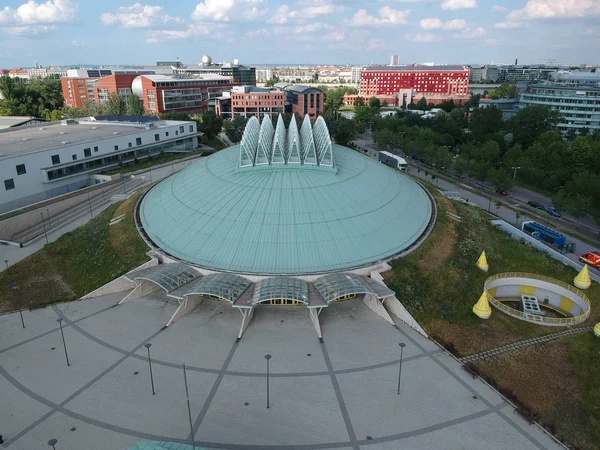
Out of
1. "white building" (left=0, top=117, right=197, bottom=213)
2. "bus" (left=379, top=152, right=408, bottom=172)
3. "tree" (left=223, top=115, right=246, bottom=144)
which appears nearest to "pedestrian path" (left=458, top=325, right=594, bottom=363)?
"white building" (left=0, top=117, right=197, bottom=213)

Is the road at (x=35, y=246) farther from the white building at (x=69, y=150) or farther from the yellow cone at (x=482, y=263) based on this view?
the yellow cone at (x=482, y=263)

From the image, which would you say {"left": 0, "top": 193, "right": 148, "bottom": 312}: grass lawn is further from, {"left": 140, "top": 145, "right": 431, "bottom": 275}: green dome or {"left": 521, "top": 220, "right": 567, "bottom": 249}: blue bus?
{"left": 521, "top": 220, "right": 567, "bottom": 249}: blue bus

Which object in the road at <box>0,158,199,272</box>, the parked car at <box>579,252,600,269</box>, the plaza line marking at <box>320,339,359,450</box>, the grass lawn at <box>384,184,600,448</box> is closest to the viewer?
the plaza line marking at <box>320,339,359,450</box>

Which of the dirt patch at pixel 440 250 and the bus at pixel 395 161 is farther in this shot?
the bus at pixel 395 161

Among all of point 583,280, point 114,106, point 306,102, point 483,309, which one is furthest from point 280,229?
point 306,102

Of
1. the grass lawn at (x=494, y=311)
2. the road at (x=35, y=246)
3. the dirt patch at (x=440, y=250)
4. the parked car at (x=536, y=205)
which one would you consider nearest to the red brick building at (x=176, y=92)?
the road at (x=35, y=246)
